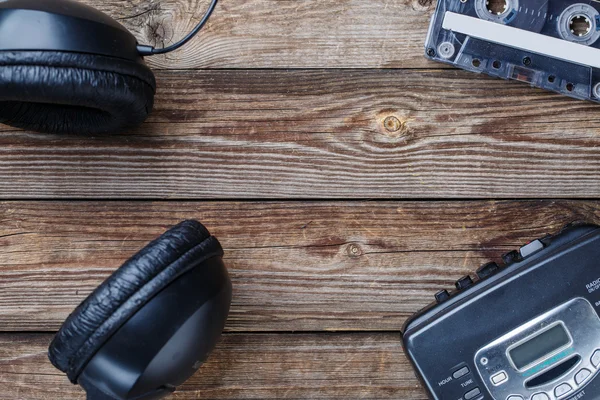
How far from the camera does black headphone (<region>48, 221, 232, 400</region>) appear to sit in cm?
63

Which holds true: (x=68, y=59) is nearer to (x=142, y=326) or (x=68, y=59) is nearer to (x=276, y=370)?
(x=142, y=326)

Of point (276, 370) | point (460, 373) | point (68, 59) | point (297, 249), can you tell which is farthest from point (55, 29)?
point (460, 373)

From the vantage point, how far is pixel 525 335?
0.75 metres

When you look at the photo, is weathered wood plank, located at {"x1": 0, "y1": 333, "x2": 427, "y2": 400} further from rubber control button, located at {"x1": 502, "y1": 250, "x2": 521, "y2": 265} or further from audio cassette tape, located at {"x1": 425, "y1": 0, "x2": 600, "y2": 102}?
audio cassette tape, located at {"x1": 425, "y1": 0, "x2": 600, "y2": 102}

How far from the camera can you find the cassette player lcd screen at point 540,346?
752mm

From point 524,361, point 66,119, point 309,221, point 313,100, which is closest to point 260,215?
point 309,221

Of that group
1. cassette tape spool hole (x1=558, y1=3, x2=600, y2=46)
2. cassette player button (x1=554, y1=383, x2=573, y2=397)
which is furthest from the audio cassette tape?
cassette player button (x1=554, y1=383, x2=573, y2=397)

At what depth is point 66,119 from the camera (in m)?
0.79

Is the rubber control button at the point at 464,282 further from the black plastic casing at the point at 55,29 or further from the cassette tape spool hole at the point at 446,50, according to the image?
the black plastic casing at the point at 55,29

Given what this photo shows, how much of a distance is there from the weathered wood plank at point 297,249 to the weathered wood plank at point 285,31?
0.20 metres

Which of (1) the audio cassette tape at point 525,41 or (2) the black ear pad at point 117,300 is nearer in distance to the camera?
(2) the black ear pad at point 117,300

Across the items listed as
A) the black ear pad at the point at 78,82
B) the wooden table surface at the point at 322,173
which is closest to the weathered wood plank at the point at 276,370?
the wooden table surface at the point at 322,173

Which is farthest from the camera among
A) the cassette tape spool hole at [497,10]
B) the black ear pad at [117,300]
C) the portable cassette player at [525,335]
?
the cassette tape spool hole at [497,10]

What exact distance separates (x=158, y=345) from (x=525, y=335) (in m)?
0.45
